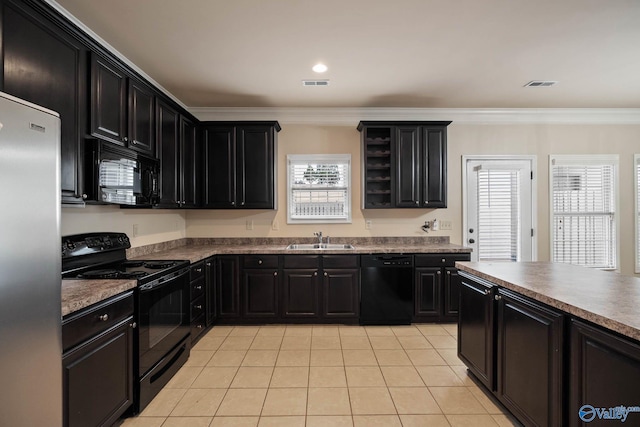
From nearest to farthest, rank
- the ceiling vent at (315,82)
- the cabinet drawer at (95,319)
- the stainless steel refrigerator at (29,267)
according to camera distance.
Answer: the stainless steel refrigerator at (29,267), the cabinet drawer at (95,319), the ceiling vent at (315,82)

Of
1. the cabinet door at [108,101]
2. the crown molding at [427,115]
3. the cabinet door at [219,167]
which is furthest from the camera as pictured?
the crown molding at [427,115]

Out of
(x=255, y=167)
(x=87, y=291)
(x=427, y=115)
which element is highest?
(x=427, y=115)

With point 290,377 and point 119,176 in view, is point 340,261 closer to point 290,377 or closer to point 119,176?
point 290,377

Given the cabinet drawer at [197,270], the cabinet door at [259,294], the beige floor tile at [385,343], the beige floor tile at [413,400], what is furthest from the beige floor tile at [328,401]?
the cabinet drawer at [197,270]

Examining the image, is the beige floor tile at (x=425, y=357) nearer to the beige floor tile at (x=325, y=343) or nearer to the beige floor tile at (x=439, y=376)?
the beige floor tile at (x=439, y=376)

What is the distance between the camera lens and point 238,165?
3.84 metres

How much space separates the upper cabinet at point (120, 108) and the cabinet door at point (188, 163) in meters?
0.63

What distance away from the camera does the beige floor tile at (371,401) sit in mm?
2078

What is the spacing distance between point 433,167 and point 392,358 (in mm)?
2323

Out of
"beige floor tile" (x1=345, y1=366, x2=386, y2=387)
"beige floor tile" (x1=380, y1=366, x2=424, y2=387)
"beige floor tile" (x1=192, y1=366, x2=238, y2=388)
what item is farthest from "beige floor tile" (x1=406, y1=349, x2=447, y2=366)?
"beige floor tile" (x1=192, y1=366, x2=238, y2=388)

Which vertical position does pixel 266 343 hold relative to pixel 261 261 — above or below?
below

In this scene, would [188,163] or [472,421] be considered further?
[188,163]

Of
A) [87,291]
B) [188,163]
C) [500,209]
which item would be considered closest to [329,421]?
[87,291]

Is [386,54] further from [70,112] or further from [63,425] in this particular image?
[63,425]
